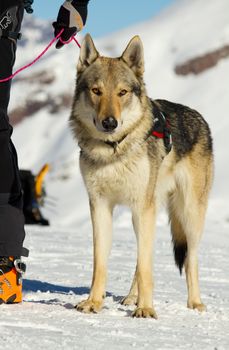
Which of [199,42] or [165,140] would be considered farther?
[199,42]

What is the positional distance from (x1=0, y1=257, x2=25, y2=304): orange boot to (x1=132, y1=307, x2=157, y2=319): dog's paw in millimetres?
691

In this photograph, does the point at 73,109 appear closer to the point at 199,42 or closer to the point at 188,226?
the point at 188,226

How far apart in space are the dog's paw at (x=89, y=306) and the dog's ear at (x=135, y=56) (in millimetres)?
1539

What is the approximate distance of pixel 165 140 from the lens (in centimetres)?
483

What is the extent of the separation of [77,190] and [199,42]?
24068 millimetres

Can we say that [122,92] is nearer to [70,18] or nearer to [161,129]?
[161,129]

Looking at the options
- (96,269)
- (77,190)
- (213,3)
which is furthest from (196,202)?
(213,3)

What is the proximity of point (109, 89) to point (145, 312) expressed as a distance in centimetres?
137

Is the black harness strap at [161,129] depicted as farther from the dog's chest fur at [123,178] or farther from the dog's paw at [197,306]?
the dog's paw at [197,306]

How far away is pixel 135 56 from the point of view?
4.82 meters

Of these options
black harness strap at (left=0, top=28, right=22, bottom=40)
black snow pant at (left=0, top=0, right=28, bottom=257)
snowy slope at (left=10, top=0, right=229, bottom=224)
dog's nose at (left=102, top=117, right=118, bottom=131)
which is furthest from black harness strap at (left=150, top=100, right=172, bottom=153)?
snowy slope at (left=10, top=0, right=229, bottom=224)

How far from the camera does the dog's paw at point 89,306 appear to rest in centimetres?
425

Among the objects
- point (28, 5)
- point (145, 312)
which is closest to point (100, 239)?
point (145, 312)

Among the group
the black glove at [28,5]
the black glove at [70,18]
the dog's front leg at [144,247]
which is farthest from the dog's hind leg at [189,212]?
the black glove at [28,5]
